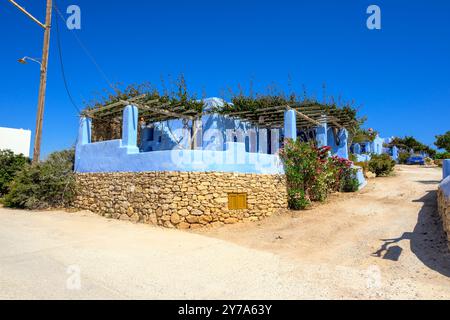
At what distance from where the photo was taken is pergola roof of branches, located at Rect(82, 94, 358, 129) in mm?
14781

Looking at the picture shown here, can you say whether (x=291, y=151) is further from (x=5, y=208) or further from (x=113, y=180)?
(x=5, y=208)

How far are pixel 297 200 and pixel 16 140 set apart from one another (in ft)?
112

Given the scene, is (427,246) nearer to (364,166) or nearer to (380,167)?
(364,166)

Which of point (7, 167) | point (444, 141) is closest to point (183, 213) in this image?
point (7, 167)

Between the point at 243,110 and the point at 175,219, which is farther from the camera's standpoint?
the point at 243,110

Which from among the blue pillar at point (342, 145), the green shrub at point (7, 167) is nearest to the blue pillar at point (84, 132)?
the green shrub at point (7, 167)

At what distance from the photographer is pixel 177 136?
60.6ft

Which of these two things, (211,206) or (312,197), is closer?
(211,206)

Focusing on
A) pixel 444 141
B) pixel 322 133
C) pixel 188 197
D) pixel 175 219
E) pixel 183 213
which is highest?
pixel 444 141

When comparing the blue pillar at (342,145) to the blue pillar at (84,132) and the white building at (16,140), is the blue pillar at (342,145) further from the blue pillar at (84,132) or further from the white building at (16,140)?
the white building at (16,140)

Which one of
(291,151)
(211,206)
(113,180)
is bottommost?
(211,206)

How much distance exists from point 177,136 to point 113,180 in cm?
664

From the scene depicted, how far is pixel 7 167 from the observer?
722 inches
